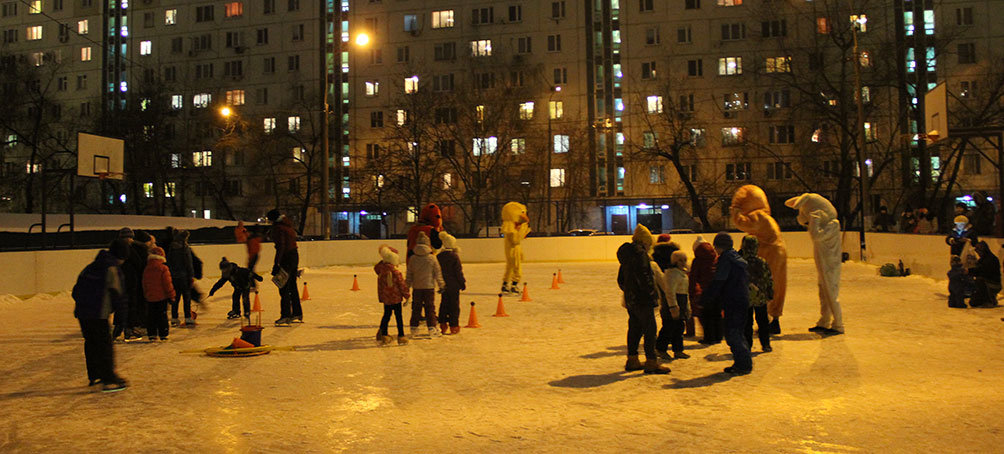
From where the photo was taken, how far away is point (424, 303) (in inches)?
437

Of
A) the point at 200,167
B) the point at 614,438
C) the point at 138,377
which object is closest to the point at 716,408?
the point at 614,438

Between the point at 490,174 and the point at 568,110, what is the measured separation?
961cm

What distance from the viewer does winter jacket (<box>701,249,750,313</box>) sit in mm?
8172

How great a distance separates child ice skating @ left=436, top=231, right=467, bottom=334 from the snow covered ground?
422 millimetres

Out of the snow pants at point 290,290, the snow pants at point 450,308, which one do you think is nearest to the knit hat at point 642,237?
the snow pants at point 450,308

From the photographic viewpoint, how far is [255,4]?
62.2 m

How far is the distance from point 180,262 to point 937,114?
15395 mm

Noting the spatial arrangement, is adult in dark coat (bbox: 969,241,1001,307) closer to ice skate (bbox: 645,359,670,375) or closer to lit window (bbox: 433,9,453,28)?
ice skate (bbox: 645,359,670,375)

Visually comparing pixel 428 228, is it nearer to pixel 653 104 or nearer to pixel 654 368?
pixel 654 368

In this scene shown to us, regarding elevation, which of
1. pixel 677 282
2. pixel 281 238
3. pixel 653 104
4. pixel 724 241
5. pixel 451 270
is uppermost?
pixel 653 104

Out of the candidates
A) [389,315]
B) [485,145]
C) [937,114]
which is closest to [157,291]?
[389,315]

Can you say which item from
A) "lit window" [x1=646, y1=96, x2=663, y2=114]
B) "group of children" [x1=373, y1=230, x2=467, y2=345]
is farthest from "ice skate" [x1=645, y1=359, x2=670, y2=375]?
"lit window" [x1=646, y1=96, x2=663, y2=114]

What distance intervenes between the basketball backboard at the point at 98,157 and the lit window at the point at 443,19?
122 ft

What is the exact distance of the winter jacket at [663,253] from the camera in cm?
968
